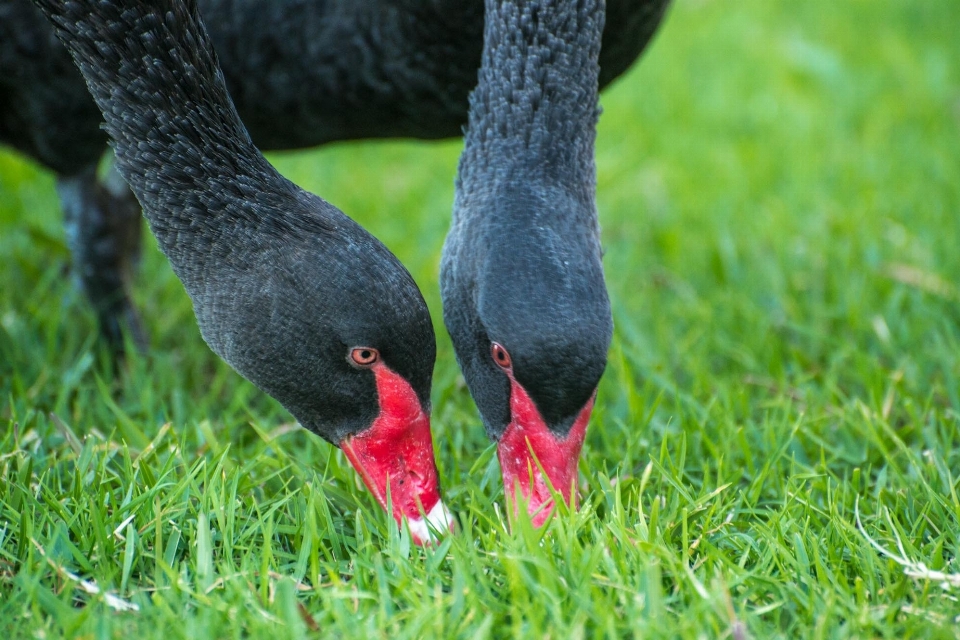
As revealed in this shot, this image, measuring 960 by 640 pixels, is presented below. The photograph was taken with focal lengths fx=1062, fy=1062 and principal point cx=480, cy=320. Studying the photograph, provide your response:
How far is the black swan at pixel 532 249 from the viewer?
3.26 meters

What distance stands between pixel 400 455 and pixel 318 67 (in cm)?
195

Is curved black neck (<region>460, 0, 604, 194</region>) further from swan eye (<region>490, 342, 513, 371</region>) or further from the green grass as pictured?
the green grass

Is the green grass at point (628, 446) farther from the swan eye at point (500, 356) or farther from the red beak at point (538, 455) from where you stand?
the swan eye at point (500, 356)

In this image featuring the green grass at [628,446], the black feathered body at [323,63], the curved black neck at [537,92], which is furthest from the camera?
the black feathered body at [323,63]

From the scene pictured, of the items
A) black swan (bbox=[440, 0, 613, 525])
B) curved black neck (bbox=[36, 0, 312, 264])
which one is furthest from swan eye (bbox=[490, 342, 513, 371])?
curved black neck (bbox=[36, 0, 312, 264])

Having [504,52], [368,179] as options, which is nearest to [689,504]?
[504,52]

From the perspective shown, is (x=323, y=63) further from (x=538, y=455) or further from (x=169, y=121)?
(x=538, y=455)

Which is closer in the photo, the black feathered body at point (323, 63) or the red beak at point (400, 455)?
the red beak at point (400, 455)

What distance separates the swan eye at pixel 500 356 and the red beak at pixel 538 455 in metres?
0.05

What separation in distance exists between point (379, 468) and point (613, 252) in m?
3.35

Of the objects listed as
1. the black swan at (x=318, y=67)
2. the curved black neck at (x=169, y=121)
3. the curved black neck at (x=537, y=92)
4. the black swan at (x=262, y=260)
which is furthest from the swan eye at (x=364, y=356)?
the black swan at (x=318, y=67)

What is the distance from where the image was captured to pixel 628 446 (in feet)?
12.9

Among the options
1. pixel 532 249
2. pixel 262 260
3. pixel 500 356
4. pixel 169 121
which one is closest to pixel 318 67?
pixel 169 121

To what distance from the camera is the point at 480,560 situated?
3104mm
